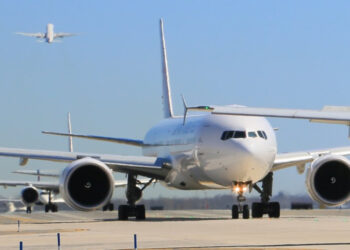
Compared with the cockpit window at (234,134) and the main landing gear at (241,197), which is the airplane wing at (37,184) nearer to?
the main landing gear at (241,197)

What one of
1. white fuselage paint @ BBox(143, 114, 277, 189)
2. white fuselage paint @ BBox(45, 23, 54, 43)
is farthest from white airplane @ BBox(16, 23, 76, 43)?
white fuselage paint @ BBox(143, 114, 277, 189)

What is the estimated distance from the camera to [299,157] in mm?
39438

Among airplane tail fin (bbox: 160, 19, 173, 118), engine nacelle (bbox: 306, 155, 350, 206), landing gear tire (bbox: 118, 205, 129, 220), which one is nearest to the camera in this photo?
engine nacelle (bbox: 306, 155, 350, 206)

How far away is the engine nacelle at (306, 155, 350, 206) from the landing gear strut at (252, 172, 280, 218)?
5.04 m

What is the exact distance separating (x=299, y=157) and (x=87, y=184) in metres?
8.78

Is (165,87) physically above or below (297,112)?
above

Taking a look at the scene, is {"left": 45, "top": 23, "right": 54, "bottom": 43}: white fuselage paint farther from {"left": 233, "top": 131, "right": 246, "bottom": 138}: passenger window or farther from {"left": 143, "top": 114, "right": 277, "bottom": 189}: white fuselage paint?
{"left": 233, "top": 131, "right": 246, "bottom": 138}: passenger window

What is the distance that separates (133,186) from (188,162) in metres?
2.36

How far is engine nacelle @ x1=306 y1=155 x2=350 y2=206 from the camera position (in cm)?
3244

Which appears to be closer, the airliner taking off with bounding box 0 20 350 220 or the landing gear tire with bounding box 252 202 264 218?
the airliner taking off with bounding box 0 20 350 220

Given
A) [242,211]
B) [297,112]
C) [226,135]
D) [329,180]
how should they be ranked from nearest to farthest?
1. [297,112]
2. [329,180]
3. [226,135]
4. [242,211]

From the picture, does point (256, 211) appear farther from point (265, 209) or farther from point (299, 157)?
point (299, 157)

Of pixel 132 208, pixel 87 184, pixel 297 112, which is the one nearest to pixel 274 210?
pixel 132 208

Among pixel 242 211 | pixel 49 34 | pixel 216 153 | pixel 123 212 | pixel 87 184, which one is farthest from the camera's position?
pixel 49 34
